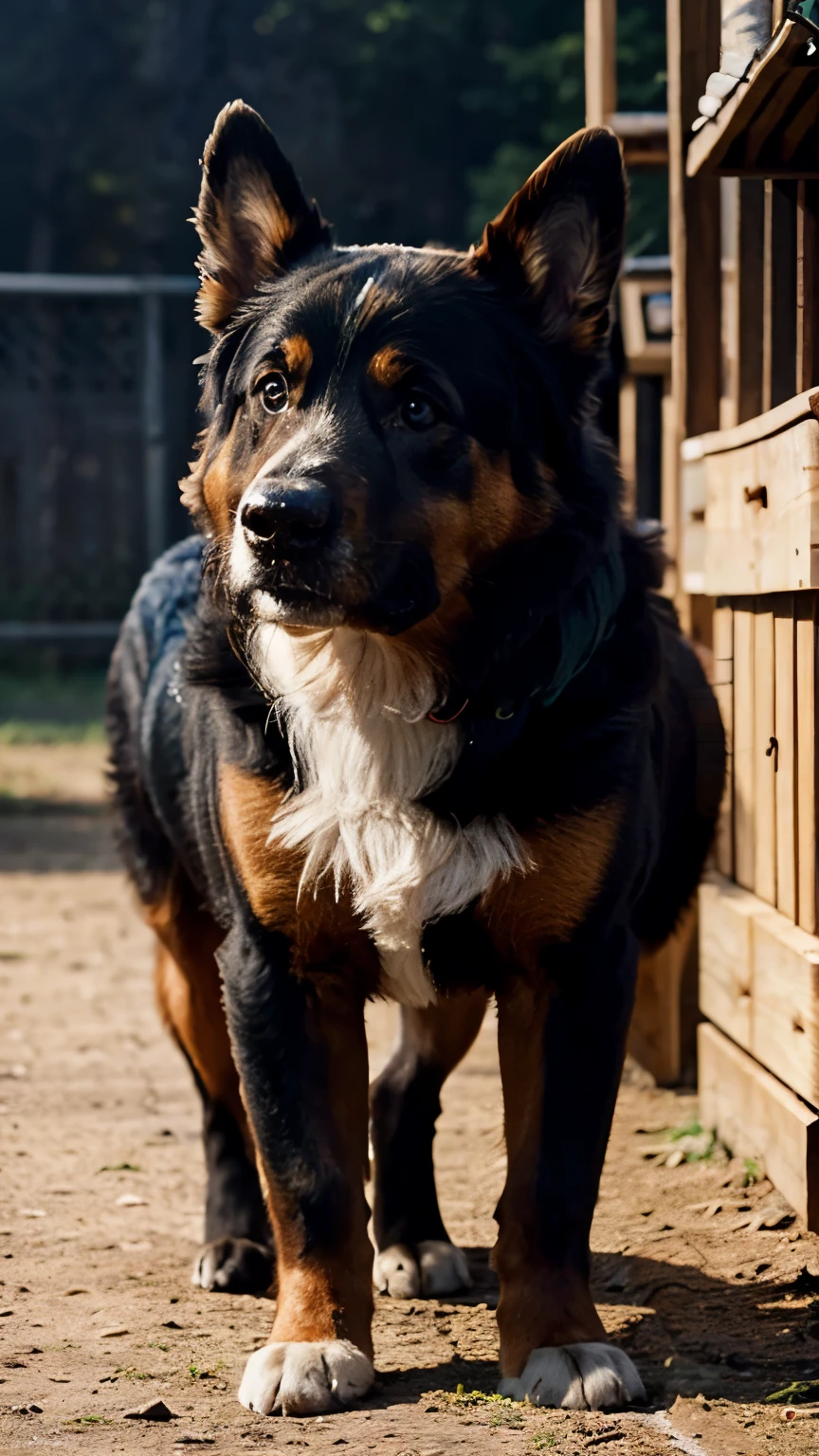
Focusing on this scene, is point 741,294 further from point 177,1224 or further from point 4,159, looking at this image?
point 4,159

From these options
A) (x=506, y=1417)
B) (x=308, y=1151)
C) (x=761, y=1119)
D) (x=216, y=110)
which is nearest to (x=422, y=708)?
(x=308, y=1151)

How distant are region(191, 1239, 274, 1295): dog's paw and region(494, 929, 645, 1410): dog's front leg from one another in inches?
34.7

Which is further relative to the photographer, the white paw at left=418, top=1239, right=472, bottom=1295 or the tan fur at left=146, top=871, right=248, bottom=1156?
the tan fur at left=146, top=871, right=248, bottom=1156

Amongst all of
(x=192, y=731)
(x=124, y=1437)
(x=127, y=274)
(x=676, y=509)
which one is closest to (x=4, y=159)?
(x=127, y=274)

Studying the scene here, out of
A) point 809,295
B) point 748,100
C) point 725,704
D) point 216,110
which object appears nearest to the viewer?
point 748,100

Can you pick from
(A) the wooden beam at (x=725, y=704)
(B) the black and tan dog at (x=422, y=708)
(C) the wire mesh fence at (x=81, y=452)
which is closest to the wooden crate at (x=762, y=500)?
Answer: (A) the wooden beam at (x=725, y=704)

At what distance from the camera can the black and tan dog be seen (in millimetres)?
2959

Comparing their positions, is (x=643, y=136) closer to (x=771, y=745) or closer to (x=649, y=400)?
(x=649, y=400)

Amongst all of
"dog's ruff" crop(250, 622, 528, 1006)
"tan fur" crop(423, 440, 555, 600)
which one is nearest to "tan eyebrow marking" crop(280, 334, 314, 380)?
"tan fur" crop(423, 440, 555, 600)

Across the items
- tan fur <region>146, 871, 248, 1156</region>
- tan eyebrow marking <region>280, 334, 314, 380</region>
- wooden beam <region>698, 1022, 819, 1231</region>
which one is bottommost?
wooden beam <region>698, 1022, 819, 1231</region>

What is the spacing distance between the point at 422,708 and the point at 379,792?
7.0 inches

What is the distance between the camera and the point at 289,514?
109 inches

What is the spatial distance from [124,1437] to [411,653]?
1446mm

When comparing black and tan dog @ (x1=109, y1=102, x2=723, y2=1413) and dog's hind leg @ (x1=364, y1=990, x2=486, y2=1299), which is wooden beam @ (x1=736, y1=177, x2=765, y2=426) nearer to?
black and tan dog @ (x1=109, y1=102, x2=723, y2=1413)
